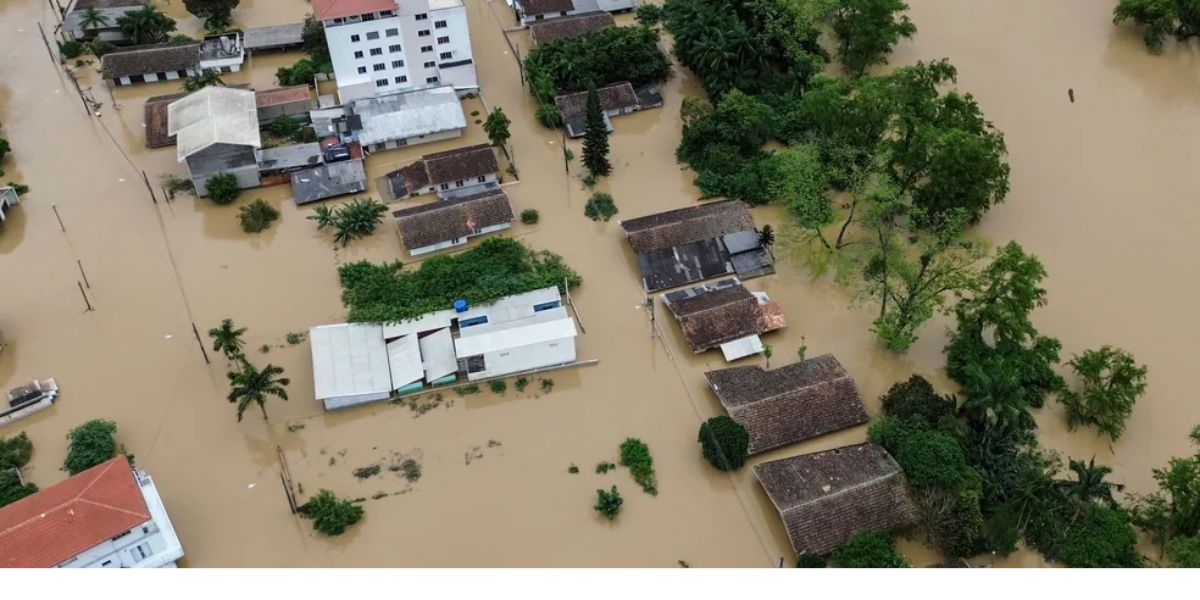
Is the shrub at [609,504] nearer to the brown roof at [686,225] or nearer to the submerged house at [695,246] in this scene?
the submerged house at [695,246]

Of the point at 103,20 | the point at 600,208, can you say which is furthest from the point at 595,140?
the point at 103,20

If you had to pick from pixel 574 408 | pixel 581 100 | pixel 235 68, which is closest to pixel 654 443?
pixel 574 408

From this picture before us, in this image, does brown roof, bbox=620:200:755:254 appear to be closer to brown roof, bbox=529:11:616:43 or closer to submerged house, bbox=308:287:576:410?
submerged house, bbox=308:287:576:410

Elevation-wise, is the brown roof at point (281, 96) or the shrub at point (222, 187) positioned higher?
the brown roof at point (281, 96)

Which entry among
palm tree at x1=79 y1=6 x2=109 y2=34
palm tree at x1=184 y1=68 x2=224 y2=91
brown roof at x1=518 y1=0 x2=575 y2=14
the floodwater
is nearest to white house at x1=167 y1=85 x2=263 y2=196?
the floodwater

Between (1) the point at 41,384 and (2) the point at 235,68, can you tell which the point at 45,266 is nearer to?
(1) the point at 41,384

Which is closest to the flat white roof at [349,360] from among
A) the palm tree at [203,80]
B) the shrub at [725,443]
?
the shrub at [725,443]

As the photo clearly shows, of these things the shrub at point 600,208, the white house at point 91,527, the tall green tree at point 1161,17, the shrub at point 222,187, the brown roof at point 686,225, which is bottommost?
the white house at point 91,527
